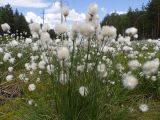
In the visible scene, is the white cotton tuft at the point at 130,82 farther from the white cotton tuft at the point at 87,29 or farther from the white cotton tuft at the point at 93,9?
the white cotton tuft at the point at 93,9

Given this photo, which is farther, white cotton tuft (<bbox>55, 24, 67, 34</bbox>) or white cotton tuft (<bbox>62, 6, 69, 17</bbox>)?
white cotton tuft (<bbox>62, 6, 69, 17</bbox>)

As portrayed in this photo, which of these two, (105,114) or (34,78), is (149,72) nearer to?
(105,114)

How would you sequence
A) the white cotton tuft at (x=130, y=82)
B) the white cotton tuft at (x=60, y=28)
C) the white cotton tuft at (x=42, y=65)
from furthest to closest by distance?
1. the white cotton tuft at (x=42, y=65)
2. the white cotton tuft at (x=60, y=28)
3. the white cotton tuft at (x=130, y=82)

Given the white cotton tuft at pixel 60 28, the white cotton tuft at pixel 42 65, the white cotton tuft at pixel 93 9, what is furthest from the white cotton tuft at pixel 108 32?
the white cotton tuft at pixel 42 65

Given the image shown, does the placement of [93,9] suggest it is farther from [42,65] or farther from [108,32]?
[42,65]

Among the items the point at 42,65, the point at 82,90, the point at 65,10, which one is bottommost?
the point at 82,90

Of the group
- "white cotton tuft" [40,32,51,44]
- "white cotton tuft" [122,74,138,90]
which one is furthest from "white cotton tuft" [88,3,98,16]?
"white cotton tuft" [122,74,138,90]

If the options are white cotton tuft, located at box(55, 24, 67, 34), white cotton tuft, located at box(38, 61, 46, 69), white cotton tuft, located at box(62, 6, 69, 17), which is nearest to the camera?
white cotton tuft, located at box(55, 24, 67, 34)

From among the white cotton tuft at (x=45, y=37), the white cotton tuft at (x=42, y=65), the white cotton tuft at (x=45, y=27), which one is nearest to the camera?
the white cotton tuft at (x=45, y=37)

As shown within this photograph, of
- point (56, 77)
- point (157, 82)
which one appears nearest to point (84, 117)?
point (56, 77)

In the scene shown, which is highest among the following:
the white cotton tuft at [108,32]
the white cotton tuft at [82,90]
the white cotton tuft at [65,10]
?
the white cotton tuft at [65,10]

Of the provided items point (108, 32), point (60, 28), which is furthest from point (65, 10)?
point (108, 32)

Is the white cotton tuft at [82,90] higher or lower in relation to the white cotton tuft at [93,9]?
lower

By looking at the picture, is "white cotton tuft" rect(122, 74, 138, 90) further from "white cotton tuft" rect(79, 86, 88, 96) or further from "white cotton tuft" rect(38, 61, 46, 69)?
"white cotton tuft" rect(38, 61, 46, 69)
